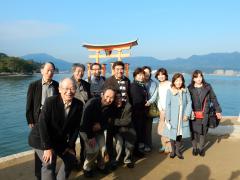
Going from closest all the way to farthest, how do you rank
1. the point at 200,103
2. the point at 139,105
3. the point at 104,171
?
the point at 104,171
the point at 139,105
the point at 200,103

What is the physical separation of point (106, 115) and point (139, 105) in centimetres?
91

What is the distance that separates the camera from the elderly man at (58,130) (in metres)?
2.91

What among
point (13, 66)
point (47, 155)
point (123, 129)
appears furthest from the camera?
point (13, 66)

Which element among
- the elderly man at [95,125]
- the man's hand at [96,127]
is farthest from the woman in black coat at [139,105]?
the man's hand at [96,127]

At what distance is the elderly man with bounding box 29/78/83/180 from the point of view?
291cm

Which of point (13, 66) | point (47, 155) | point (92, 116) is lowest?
point (13, 66)

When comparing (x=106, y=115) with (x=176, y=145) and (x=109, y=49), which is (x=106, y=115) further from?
(x=109, y=49)

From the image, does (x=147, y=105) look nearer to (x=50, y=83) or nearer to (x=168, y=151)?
(x=168, y=151)

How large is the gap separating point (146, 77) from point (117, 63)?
3.45 feet

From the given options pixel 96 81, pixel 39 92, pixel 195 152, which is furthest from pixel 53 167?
pixel 195 152

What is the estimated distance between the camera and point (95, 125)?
156 inches

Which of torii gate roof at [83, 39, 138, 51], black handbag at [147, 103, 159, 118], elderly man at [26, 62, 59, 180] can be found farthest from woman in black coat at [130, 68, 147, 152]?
torii gate roof at [83, 39, 138, 51]

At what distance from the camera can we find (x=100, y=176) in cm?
420

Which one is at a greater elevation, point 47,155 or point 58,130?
point 58,130
